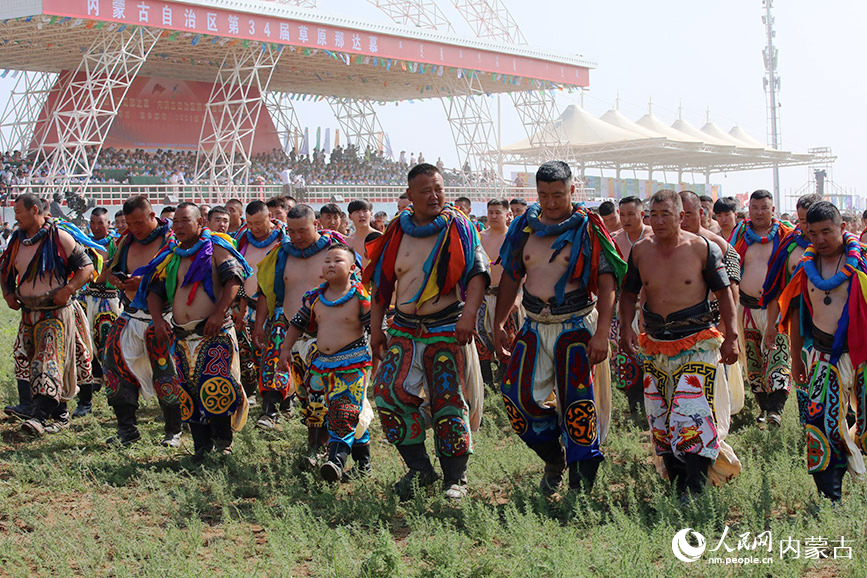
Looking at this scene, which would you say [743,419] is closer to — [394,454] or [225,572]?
[394,454]

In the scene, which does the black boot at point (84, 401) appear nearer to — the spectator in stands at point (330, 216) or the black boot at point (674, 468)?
the spectator in stands at point (330, 216)

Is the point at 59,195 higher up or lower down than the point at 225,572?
higher up

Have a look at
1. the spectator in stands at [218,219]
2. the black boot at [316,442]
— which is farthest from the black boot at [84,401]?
the black boot at [316,442]

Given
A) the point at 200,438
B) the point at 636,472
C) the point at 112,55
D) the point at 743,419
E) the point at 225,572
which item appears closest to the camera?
the point at 225,572

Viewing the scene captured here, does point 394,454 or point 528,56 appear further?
point 528,56

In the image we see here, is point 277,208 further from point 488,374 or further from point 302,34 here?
point 302,34

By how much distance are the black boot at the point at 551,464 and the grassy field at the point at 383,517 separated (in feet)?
0.66

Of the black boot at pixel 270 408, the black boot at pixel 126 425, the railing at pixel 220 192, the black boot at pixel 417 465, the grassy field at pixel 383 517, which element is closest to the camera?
the grassy field at pixel 383 517

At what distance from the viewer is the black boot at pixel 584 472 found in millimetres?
5393

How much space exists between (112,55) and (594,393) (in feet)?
76.4

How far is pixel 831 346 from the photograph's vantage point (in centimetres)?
517

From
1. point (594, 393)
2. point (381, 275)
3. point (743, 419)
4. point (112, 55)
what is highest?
point (112, 55)

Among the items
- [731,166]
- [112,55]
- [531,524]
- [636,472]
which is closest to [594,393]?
[636,472]

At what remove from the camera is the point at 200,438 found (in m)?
6.80
